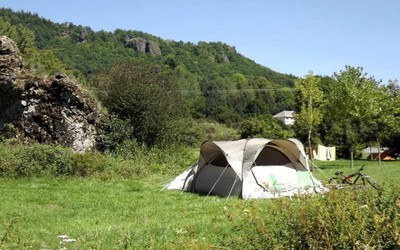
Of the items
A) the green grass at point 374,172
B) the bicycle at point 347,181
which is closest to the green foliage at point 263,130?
the green grass at point 374,172

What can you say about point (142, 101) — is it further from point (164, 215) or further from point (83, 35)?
point (83, 35)

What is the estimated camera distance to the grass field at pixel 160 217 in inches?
147

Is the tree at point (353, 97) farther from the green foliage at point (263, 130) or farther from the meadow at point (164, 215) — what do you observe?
the green foliage at point (263, 130)

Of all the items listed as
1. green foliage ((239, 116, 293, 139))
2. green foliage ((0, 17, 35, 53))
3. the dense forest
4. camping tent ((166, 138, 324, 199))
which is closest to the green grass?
camping tent ((166, 138, 324, 199))

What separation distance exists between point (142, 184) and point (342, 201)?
1174 centimetres

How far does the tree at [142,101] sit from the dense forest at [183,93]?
52mm

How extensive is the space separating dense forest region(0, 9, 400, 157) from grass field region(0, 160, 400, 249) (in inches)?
245

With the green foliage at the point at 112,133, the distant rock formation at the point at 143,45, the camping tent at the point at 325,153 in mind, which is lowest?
the camping tent at the point at 325,153

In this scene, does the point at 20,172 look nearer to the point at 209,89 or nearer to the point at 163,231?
the point at 163,231

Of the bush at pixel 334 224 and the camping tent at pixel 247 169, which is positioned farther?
the camping tent at pixel 247 169

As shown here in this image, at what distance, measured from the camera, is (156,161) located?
802 inches

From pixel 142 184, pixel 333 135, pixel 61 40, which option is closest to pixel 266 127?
pixel 333 135

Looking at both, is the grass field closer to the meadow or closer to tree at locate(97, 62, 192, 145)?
the meadow

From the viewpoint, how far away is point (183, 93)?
3325 centimetres
